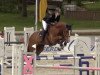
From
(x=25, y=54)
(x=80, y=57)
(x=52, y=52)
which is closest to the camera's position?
(x=25, y=54)

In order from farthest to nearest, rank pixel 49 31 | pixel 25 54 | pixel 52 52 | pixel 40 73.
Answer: pixel 52 52, pixel 40 73, pixel 49 31, pixel 25 54

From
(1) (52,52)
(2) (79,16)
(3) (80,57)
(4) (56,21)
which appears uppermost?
(4) (56,21)

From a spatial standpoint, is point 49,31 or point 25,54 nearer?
point 25,54

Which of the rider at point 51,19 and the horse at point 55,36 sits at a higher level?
the rider at point 51,19

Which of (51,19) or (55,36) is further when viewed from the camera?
(51,19)

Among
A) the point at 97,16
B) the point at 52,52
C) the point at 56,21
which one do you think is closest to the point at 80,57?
the point at 56,21

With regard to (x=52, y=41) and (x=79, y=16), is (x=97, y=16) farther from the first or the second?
(x=52, y=41)

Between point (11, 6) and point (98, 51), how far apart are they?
39607 millimetres

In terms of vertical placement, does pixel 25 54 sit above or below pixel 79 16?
above

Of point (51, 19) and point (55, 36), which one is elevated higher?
point (51, 19)

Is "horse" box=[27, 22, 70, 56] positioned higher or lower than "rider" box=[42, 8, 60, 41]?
lower

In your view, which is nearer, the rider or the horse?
the horse

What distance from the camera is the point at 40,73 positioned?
14703 millimetres

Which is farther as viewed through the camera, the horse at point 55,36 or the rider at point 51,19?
the rider at point 51,19
